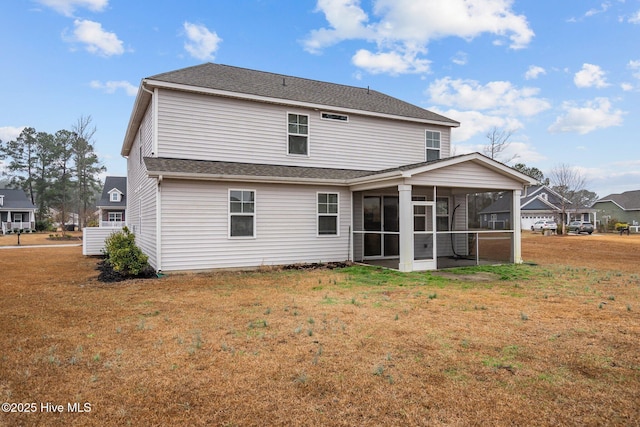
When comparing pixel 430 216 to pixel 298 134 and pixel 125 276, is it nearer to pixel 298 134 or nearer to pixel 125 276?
pixel 298 134

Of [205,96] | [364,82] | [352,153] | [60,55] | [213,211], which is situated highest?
[60,55]

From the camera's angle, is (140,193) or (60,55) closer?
(140,193)

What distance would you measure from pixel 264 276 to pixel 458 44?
14809mm

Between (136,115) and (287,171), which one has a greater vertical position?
(136,115)

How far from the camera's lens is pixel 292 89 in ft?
43.2

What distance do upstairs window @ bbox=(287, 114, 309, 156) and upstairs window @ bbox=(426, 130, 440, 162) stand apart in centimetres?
537

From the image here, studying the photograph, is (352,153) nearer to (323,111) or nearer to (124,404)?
(323,111)

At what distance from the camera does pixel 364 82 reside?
16875 millimetres

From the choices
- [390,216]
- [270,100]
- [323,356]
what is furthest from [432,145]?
[323,356]

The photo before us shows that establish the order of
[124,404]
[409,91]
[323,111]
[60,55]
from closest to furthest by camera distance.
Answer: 1. [124,404]
2. [323,111]
3. [60,55]
4. [409,91]

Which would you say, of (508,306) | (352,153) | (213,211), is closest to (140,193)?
(213,211)

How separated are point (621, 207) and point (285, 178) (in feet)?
175

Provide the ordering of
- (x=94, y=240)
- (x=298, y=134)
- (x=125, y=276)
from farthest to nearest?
(x=94, y=240)
(x=298, y=134)
(x=125, y=276)

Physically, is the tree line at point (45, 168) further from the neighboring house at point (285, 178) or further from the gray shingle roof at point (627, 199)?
the gray shingle roof at point (627, 199)
